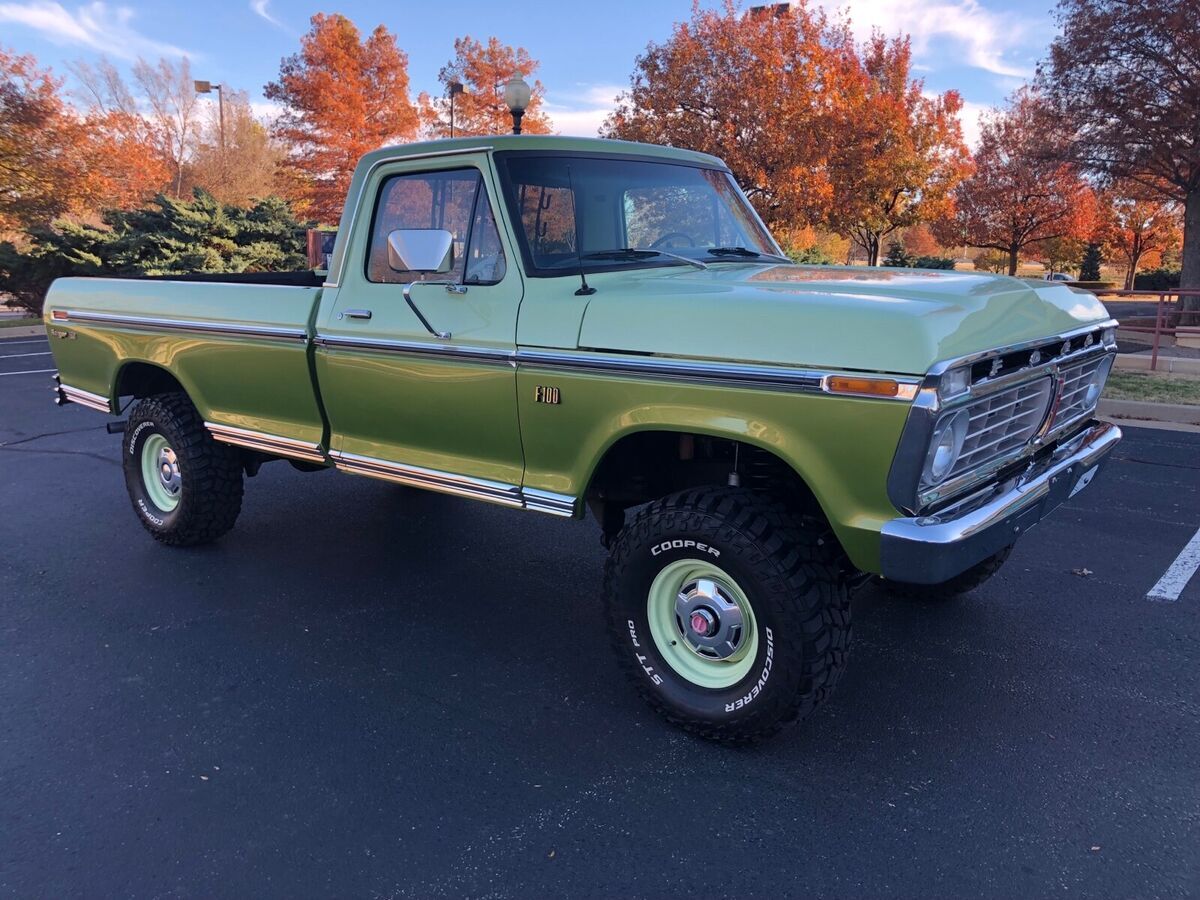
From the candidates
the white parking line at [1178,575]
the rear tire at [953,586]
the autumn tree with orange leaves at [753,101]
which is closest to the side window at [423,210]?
the rear tire at [953,586]

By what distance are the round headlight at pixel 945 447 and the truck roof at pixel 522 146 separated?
193cm

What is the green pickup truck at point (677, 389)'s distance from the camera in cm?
268

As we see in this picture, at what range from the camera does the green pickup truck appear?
2.68 meters

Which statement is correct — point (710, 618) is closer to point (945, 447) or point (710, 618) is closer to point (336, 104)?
point (945, 447)

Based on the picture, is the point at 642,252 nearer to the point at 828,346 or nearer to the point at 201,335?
the point at 828,346

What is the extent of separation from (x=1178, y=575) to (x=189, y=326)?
5326 millimetres

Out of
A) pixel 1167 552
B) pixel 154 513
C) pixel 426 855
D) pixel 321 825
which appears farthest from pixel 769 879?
pixel 154 513

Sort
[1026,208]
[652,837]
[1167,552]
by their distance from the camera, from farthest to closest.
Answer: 1. [1026,208]
2. [1167,552]
3. [652,837]

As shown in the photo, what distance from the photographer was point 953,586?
4211mm

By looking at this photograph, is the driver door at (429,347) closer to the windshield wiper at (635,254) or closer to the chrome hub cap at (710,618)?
the windshield wiper at (635,254)

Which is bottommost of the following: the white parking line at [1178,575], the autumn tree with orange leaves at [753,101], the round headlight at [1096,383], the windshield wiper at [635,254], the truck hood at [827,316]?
the white parking line at [1178,575]

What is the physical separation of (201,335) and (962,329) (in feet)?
12.2

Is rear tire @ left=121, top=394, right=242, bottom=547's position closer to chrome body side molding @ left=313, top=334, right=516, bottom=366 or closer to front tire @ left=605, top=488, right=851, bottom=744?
chrome body side molding @ left=313, top=334, right=516, bottom=366

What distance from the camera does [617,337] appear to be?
310 cm
